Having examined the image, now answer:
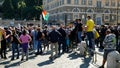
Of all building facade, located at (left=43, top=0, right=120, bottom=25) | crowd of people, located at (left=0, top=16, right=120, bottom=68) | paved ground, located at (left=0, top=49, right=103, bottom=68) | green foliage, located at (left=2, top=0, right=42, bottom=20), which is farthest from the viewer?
building facade, located at (left=43, top=0, right=120, bottom=25)

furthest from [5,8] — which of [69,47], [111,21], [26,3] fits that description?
[69,47]

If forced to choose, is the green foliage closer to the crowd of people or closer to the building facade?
the building facade

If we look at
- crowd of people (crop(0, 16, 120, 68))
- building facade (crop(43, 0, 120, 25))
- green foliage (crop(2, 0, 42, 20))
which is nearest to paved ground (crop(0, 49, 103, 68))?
crowd of people (crop(0, 16, 120, 68))

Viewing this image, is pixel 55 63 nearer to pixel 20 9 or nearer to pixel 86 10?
pixel 20 9

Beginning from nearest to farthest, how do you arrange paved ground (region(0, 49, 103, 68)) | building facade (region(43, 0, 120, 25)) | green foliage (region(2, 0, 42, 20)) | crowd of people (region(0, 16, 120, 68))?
paved ground (region(0, 49, 103, 68)) → crowd of people (region(0, 16, 120, 68)) → green foliage (region(2, 0, 42, 20)) → building facade (region(43, 0, 120, 25))

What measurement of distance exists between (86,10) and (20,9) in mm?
21504

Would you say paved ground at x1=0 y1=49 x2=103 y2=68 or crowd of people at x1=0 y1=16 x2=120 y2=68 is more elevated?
crowd of people at x1=0 y1=16 x2=120 y2=68

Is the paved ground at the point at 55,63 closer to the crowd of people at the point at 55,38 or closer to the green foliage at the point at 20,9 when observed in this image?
the crowd of people at the point at 55,38

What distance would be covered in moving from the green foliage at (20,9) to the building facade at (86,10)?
8.33 meters

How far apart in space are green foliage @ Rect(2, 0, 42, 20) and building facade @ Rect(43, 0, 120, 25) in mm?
8328

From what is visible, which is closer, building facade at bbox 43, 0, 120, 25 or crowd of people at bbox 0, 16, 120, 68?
crowd of people at bbox 0, 16, 120, 68

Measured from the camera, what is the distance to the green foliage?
9375 cm

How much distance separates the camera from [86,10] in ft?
338

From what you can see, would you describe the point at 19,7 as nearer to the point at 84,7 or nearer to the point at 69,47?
the point at 84,7
